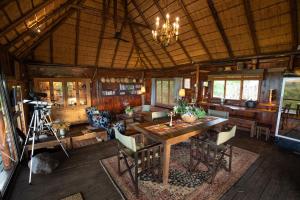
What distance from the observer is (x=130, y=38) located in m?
6.64

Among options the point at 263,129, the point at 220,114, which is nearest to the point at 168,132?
the point at 220,114

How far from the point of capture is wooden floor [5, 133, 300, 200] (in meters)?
2.26

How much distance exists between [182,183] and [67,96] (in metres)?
6.01

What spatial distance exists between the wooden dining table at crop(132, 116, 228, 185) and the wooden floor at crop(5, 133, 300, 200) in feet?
3.06

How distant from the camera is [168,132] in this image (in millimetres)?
2488

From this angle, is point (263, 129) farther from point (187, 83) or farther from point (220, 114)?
point (187, 83)

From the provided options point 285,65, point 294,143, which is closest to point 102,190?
point 294,143

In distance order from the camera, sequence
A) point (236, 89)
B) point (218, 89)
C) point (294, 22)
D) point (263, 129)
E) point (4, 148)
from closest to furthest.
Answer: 1. point (4, 148)
2. point (294, 22)
3. point (263, 129)
4. point (236, 89)
5. point (218, 89)

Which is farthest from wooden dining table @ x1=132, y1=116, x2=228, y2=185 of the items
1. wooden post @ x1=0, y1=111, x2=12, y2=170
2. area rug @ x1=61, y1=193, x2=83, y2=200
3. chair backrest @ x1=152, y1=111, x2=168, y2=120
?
wooden post @ x1=0, y1=111, x2=12, y2=170

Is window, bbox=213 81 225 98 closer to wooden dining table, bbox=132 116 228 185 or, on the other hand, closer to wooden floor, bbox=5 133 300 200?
wooden floor, bbox=5 133 300 200

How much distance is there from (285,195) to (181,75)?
5466 mm

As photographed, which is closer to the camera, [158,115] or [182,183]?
[182,183]

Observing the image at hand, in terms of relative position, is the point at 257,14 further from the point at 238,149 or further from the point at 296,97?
the point at 238,149

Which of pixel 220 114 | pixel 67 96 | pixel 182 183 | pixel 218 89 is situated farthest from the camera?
pixel 67 96
